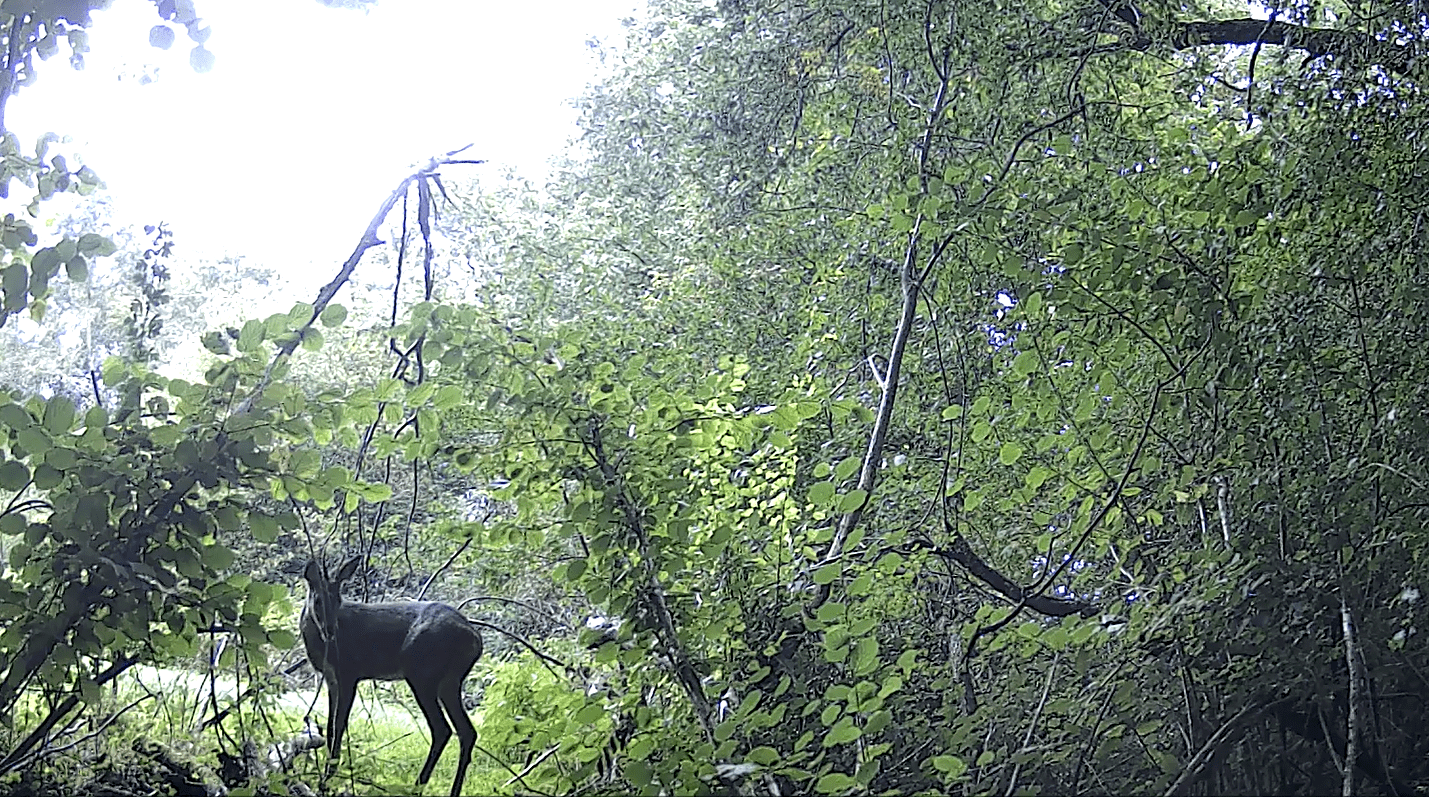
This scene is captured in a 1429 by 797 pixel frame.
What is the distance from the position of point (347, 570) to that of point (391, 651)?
0.38 feet

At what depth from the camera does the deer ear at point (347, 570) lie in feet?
4.91

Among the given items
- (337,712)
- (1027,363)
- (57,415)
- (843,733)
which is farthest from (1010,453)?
(57,415)

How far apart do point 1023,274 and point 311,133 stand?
1066 millimetres

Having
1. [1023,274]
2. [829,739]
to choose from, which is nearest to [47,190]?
[829,739]

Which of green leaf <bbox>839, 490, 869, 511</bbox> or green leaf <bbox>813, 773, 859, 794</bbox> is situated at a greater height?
green leaf <bbox>839, 490, 869, 511</bbox>

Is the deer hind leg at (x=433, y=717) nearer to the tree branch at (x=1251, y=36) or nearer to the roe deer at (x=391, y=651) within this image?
the roe deer at (x=391, y=651)

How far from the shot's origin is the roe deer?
57.6 inches

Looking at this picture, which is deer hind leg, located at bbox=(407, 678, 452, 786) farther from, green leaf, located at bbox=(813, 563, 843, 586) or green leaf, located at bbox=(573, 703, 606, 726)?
green leaf, located at bbox=(813, 563, 843, 586)

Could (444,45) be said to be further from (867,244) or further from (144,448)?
(144,448)

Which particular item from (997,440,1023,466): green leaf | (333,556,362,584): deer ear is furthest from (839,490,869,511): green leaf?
(333,556,362,584): deer ear

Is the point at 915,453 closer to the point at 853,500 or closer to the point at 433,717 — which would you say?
the point at 853,500

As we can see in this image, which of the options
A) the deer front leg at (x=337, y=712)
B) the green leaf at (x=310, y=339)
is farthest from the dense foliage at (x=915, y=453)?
the deer front leg at (x=337, y=712)

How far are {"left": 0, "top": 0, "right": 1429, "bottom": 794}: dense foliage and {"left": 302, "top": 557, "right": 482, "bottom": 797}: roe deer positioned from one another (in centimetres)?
6

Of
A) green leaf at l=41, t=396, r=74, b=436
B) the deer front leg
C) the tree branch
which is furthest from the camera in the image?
the tree branch
